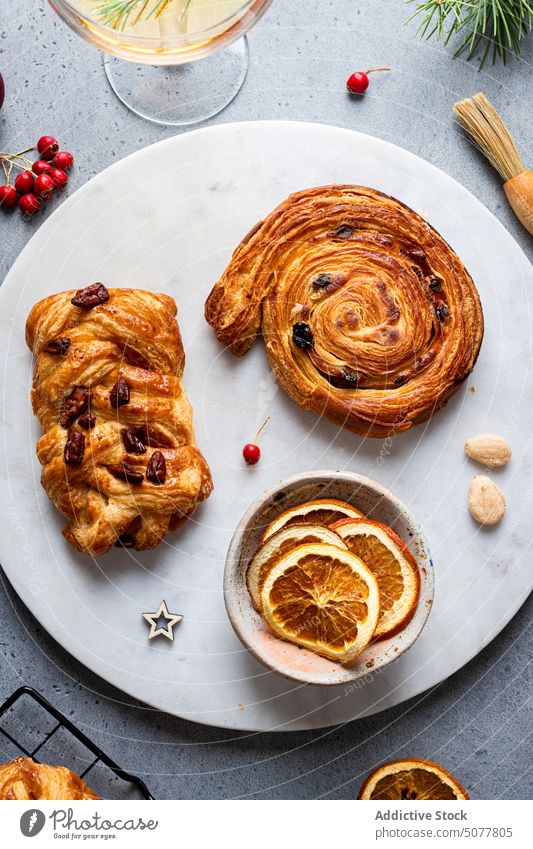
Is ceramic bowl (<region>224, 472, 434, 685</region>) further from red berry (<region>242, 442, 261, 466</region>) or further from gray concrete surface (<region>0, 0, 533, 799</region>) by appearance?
gray concrete surface (<region>0, 0, 533, 799</region>)

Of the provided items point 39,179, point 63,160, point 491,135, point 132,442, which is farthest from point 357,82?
point 132,442

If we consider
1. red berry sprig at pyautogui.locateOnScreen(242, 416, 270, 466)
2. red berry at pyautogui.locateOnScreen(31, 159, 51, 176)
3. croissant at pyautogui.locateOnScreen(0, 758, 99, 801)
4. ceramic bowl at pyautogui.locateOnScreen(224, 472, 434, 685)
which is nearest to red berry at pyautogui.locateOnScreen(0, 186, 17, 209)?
red berry at pyautogui.locateOnScreen(31, 159, 51, 176)

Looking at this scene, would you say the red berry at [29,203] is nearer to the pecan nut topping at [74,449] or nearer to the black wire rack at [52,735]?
the pecan nut topping at [74,449]

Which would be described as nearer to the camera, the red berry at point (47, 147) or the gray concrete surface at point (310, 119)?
the gray concrete surface at point (310, 119)

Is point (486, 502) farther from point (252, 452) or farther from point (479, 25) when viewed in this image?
point (479, 25)

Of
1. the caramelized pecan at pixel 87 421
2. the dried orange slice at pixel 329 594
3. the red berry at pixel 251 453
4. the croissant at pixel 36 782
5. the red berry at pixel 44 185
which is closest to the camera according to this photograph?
the dried orange slice at pixel 329 594

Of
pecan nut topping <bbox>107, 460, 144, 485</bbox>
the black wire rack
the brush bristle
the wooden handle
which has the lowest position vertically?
the black wire rack

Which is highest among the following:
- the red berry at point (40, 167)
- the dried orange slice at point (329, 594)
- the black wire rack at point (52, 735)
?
the red berry at point (40, 167)

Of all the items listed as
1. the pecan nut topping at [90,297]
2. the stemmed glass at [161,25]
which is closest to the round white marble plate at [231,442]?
the pecan nut topping at [90,297]
